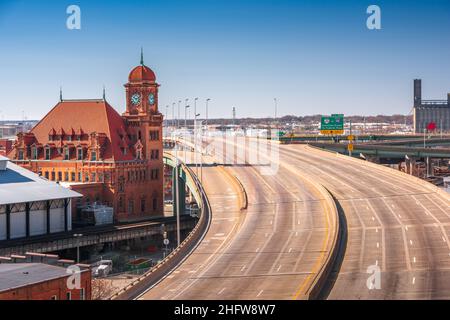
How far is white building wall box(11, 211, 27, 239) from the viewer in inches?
2945

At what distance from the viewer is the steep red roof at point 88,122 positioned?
320 feet

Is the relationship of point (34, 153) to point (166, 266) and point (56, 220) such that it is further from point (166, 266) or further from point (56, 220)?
point (166, 266)

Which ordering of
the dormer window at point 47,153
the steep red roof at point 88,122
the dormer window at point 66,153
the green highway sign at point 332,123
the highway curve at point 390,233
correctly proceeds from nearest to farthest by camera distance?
1. the highway curve at point 390,233
2. the steep red roof at point 88,122
3. the dormer window at point 66,153
4. the dormer window at point 47,153
5. the green highway sign at point 332,123

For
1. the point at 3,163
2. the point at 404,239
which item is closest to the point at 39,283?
the point at 404,239

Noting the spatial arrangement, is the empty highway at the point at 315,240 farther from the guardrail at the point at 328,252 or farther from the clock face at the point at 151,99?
the clock face at the point at 151,99

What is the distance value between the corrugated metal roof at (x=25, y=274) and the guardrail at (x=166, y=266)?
4777 mm

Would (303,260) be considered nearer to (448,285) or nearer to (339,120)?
(448,285)

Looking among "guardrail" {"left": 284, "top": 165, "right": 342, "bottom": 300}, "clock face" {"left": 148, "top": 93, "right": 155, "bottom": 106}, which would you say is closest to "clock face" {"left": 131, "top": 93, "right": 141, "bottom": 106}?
"clock face" {"left": 148, "top": 93, "right": 155, "bottom": 106}

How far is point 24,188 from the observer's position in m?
78.8

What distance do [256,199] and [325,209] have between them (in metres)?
9.68

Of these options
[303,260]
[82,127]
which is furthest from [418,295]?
[82,127]

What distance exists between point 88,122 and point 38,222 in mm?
25789

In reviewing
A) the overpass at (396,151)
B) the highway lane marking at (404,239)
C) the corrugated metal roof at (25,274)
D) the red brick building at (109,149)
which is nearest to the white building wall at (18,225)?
the red brick building at (109,149)

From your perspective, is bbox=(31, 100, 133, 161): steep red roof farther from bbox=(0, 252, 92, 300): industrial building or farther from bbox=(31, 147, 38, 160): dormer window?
bbox=(0, 252, 92, 300): industrial building
